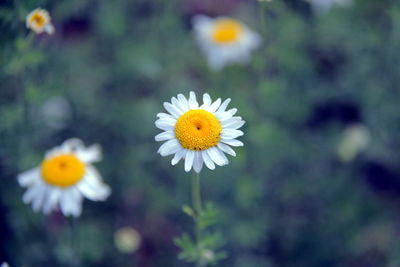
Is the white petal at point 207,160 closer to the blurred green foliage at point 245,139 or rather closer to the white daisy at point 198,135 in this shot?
the white daisy at point 198,135

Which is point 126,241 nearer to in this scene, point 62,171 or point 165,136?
point 62,171

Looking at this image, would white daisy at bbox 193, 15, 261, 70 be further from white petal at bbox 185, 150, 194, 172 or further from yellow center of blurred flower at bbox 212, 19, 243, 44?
white petal at bbox 185, 150, 194, 172

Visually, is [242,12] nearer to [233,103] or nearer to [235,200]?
[233,103]

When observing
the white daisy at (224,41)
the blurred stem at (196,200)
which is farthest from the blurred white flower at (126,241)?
the white daisy at (224,41)

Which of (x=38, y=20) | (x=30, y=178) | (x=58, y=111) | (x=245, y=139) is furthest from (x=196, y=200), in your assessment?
(x=58, y=111)

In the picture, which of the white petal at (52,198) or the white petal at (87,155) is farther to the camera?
the white petal at (87,155)

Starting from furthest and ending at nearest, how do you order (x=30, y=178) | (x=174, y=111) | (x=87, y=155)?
(x=87, y=155) → (x=30, y=178) → (x=174, y=111)
